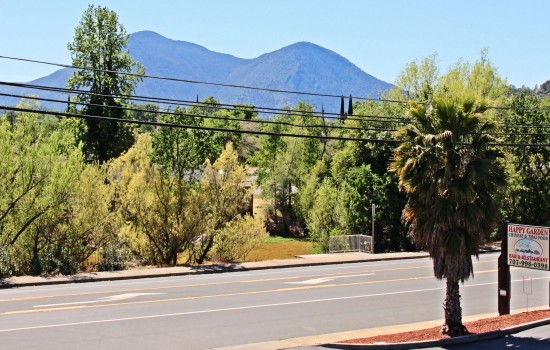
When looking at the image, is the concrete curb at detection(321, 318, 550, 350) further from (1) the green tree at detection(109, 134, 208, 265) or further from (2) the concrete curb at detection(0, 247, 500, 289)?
(1) the green tree at detection(109, 134, 208, 265)

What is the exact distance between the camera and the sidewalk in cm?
2317

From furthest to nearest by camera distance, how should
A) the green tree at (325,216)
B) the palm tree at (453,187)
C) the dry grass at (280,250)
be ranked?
the green tree at (325,216), the dry grass at (280,250), the palm tree at (453,187)

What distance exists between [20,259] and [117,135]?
22169 millimetres

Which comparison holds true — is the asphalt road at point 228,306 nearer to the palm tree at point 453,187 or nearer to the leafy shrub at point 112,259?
the leafy shrub at point 112,259

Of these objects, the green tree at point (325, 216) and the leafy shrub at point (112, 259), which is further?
the green tree at point (325, 216)

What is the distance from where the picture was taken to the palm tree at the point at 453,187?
1538 centimetres

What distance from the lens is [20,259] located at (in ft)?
88.2

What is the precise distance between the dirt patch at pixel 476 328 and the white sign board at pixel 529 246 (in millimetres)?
1405

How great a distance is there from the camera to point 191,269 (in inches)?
1045

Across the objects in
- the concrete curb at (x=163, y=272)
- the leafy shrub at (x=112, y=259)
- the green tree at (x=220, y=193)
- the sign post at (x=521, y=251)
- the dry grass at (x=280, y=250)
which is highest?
the green tree at (x=220, y=193)

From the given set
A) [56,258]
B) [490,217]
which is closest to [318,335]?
[490,217]

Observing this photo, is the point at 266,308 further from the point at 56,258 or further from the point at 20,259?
the point at 20,259

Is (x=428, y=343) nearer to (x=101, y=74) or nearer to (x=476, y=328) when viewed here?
(x=476, y=328)

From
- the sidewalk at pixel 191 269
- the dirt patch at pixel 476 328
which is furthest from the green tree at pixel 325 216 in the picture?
the dirt patch at pixel 476 328
